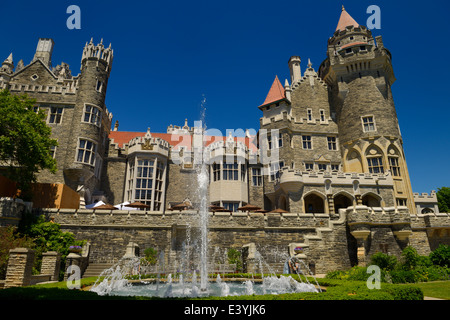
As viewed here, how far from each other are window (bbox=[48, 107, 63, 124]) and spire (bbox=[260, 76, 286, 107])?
2350cm

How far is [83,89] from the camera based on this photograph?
3108 centimetres

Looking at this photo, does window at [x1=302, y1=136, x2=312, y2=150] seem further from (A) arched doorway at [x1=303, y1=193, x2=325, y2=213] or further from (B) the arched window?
(B) the arched window

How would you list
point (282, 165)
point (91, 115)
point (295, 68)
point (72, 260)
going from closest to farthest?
point (72, 260)
point (91, 115)
point (282, 165)
point (295, 68)

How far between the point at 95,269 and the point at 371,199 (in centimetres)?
2692

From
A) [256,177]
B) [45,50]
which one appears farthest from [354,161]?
[45,50]

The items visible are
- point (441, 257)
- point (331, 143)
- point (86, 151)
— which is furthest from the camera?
point (331, 143)

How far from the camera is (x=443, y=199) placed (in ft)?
144

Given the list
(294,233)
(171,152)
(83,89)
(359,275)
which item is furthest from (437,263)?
(83,89)

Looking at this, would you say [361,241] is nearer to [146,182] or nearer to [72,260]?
[72,260]

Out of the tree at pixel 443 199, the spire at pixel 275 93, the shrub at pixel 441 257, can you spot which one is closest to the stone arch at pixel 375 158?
the shrub at pixel 441 257

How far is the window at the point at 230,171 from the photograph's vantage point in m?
33.2

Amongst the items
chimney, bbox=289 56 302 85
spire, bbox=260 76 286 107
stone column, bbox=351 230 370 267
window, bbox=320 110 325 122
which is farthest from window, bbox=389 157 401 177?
chimney, bbox=289 56 302 85

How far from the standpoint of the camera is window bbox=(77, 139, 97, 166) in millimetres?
28703

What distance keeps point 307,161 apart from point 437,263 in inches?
628
